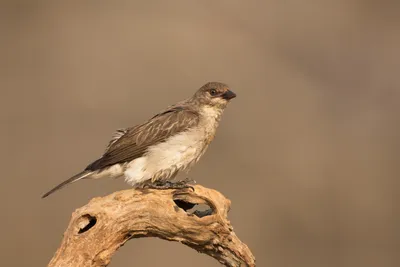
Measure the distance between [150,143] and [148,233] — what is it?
1.44m

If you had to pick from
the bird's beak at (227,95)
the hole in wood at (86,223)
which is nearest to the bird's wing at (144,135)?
the bird's beak at (227,95)

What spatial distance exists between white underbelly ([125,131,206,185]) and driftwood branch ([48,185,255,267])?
79 centimetres

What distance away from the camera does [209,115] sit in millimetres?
8727

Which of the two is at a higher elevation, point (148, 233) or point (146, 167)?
point (146, 167)

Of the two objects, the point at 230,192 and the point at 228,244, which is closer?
the point at 228,244

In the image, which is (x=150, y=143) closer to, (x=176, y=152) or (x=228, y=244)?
(x=176, y=152)

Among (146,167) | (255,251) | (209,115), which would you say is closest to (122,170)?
(146,167)

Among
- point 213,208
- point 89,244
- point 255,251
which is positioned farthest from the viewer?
point 255,251

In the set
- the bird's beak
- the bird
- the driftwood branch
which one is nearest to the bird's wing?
the bird

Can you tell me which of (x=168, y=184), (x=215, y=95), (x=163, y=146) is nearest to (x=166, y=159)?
(x=163, y=146)

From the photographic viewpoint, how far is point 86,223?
7055 millimetres

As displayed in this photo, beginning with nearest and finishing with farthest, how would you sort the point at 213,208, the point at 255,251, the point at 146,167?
the point at 213,208 < the point at 146,167 < the point at 255,251

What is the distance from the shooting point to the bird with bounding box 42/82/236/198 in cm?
832

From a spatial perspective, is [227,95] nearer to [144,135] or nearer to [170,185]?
[144,135]
